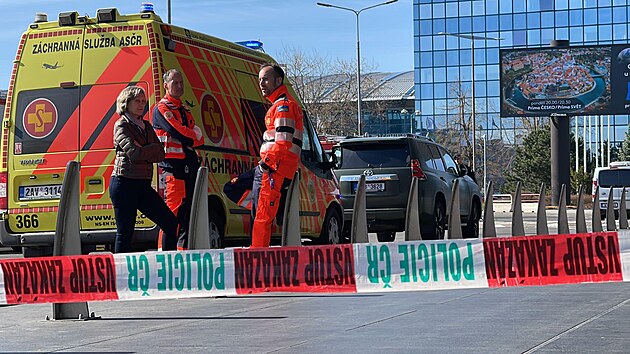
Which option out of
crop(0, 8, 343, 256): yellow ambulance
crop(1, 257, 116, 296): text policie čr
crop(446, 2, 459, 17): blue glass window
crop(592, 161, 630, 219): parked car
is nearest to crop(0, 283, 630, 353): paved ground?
crop(1, 257, 116, 296): text policie čr

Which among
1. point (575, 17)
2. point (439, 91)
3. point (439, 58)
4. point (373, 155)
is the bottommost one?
point (373, 155)

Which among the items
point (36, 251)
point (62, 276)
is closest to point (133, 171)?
point (62, 276)

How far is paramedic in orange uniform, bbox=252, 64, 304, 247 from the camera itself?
1118cm

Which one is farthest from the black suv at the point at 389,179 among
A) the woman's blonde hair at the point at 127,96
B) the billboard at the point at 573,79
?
the billboard at the point at 573,79

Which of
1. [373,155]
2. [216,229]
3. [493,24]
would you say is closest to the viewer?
[216,229]

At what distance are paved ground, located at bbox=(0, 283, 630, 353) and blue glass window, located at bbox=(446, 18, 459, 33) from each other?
93727mm

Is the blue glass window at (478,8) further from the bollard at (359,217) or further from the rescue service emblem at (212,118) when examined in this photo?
the bollard at (359,217)

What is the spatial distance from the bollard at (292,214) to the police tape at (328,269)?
258 cm

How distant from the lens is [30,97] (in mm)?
13414

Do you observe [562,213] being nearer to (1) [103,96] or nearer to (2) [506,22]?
(1) [103,96]

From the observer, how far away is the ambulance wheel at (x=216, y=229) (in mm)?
13328

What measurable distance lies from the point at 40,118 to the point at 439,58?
309 feet

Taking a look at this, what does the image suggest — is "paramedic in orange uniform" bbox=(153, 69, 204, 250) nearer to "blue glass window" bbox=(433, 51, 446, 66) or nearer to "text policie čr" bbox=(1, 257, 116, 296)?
"text policie čr" bbox=(1, 257, 116, 296)

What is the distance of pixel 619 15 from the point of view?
101 meters
